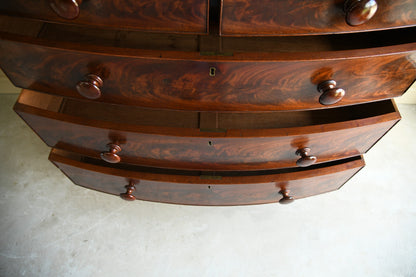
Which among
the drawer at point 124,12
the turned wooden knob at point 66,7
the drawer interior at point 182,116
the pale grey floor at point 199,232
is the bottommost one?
the pale grey floor at point 199,232

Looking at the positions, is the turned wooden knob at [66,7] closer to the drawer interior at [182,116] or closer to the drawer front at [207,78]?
the drawer front at [207,78]

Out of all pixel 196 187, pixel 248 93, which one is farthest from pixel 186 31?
pixel 196 187

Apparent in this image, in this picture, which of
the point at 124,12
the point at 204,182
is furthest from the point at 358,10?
the point at 204,182

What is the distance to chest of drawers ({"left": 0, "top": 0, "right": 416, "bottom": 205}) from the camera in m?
→ 0.38

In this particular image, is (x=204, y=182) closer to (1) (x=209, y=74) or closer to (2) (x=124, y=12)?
(1) (x=209, y=74)

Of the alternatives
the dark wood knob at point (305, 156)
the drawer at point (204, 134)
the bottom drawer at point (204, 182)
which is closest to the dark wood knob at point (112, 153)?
the drawer at point (204, 134)

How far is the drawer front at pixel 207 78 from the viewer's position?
1.34 ft

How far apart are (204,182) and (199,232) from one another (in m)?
0.38

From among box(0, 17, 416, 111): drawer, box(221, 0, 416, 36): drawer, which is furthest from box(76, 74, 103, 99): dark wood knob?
box(221, 0, 416, 36): drawer

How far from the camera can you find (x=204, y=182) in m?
0.63

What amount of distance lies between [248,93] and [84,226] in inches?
31.1

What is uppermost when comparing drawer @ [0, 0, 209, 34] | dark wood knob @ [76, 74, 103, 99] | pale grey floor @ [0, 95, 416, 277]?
drawer @ [0, 0, 209, 34]

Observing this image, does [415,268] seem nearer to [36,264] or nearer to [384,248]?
[384,248]

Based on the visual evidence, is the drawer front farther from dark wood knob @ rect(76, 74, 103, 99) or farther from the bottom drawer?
the bottom drawer
